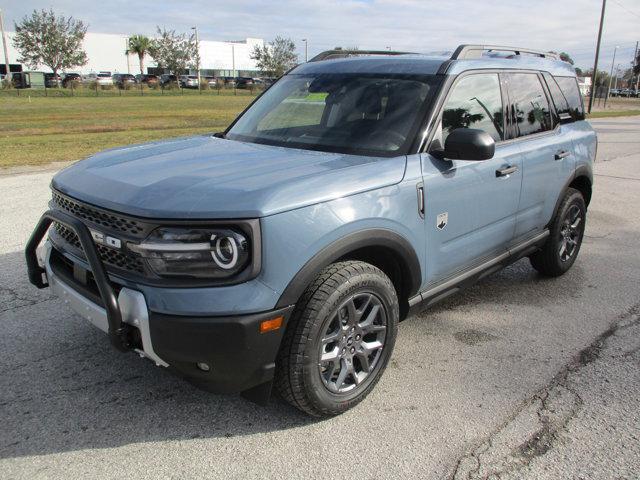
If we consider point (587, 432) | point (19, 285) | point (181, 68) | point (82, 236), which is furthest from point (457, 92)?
point (181, 68)

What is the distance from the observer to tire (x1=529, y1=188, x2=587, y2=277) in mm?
4746

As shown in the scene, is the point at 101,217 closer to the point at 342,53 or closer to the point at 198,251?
the point at 198,251

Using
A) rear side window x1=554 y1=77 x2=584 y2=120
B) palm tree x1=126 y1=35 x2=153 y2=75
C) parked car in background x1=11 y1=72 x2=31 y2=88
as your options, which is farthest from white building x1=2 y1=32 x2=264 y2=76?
rear side window x1=554 y1=77 x2=584 y2=120

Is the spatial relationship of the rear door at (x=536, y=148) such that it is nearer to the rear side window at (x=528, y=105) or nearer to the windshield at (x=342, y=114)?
the rear side window at (x=528, y=105)

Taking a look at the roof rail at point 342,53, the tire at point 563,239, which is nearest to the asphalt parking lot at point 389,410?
the tire at point 563,239

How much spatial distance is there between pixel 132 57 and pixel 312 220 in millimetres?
105606

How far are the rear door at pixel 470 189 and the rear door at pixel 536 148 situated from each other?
146mm

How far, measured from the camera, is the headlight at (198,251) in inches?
95.7

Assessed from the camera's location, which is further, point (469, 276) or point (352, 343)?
point (469, 276)

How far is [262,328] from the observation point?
246 cm

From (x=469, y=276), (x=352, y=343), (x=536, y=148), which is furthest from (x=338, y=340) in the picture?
(x=536, y=148)

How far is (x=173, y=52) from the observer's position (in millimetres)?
61031

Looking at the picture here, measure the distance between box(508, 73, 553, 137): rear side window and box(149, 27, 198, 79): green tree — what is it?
203 feet

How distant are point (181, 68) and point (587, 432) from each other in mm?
64650
